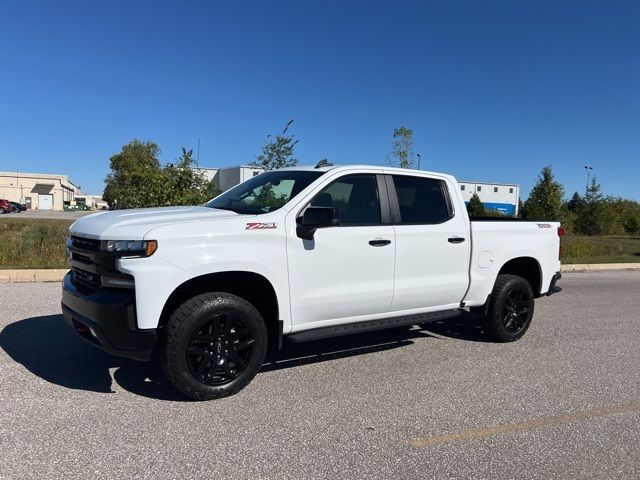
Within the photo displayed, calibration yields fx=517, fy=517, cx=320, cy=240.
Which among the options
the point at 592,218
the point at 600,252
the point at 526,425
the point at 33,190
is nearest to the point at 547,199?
the point at 592,218

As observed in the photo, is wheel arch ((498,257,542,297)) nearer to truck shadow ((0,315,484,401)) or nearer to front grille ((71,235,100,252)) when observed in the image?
truck shadow ((0,315,484,401))

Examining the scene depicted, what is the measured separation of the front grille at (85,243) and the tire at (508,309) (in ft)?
14.1

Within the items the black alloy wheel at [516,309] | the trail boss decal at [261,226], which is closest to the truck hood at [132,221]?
the trail boss decal at [261,226]

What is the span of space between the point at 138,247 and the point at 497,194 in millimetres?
84534

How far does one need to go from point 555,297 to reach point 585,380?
5093mm

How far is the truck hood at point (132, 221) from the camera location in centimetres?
382

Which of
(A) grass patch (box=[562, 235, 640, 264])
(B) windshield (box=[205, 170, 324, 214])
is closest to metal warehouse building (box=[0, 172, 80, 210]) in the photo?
(A) grass patch (box=[562, 235, 640, 264])

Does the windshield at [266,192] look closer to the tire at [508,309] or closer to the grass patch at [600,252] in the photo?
the tire at [508,309]

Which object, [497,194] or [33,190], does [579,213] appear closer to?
[497,194]

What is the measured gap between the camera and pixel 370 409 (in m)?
4.12

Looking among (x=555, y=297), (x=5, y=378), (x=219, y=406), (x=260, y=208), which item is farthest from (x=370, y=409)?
(x=555, y=297)

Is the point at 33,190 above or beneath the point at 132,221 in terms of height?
above

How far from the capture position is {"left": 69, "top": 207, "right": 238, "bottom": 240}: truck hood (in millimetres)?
3816

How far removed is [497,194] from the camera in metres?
82.6
